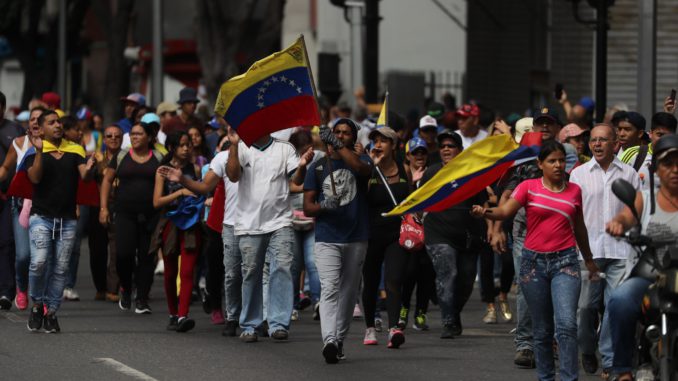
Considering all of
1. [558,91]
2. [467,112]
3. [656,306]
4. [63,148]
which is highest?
[558,91]

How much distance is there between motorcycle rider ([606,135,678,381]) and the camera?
9500 millimetres

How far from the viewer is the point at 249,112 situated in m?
13.1

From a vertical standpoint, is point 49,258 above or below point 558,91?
below

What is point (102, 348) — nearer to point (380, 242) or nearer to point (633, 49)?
point (380, 242)

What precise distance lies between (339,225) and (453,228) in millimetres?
1959

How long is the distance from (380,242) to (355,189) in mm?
1124

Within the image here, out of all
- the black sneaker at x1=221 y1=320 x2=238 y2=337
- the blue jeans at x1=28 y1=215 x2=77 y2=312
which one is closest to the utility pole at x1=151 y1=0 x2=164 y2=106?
the blue jeans at x1=28 y1=215 x2=77 y2=312

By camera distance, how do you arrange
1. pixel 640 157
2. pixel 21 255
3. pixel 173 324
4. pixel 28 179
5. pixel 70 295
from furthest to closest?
pixel 70 295 < pixel 21 255 < pixel 28 179 < pixel 173 324 < pixel 640 157

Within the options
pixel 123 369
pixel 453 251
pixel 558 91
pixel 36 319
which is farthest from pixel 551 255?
pixel 558 91

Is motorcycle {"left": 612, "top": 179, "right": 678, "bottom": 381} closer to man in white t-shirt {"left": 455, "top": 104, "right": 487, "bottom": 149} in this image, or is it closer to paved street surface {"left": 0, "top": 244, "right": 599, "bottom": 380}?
paved street surface {"left": 0, "top": 244, "right": 599, "bottom": 380}

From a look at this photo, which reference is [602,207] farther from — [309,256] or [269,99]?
[309,256]

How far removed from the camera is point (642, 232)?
9.62m

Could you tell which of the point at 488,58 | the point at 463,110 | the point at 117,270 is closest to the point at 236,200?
the point at 117,270

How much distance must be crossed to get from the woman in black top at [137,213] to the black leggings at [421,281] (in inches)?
98.7
